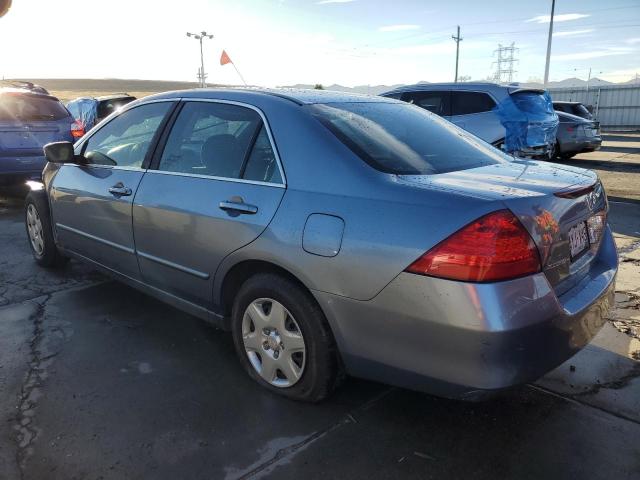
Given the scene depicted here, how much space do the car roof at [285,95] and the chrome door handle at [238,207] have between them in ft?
2.06

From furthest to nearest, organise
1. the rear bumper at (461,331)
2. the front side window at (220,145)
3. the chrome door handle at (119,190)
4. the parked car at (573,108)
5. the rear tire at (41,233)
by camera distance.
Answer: the parked car at (573,108) < the rear tire at (41,233) < the chrome door handle at (119,190) < the front side window at (220,145) < the rear bumper at (461,331)

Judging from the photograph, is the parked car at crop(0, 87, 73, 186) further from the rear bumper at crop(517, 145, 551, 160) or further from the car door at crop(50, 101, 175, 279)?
the rear bumper at crop(517, 145, 551, 160)

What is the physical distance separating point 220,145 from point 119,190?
0.91m

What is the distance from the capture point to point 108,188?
3.65 meters

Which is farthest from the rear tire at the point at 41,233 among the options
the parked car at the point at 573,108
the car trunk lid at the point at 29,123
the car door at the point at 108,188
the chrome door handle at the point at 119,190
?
the parked car at the point at 573,108

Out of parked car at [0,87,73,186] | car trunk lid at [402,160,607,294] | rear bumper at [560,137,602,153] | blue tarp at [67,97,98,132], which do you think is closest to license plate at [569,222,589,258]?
car trunk lid at [402,160,607,294]

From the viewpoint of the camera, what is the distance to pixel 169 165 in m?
3.30

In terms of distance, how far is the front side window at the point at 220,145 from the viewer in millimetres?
2805

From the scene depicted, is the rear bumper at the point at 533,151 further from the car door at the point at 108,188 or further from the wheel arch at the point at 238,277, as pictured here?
the wheel arch at the point at 238,277

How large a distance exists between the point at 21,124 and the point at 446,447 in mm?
7518

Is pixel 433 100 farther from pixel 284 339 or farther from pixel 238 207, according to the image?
pixel 284 339

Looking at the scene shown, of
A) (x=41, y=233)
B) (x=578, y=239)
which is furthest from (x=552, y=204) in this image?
(x=41, y=233)

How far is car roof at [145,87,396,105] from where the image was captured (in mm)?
2981

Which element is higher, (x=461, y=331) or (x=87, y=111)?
(x=87, y=111)
